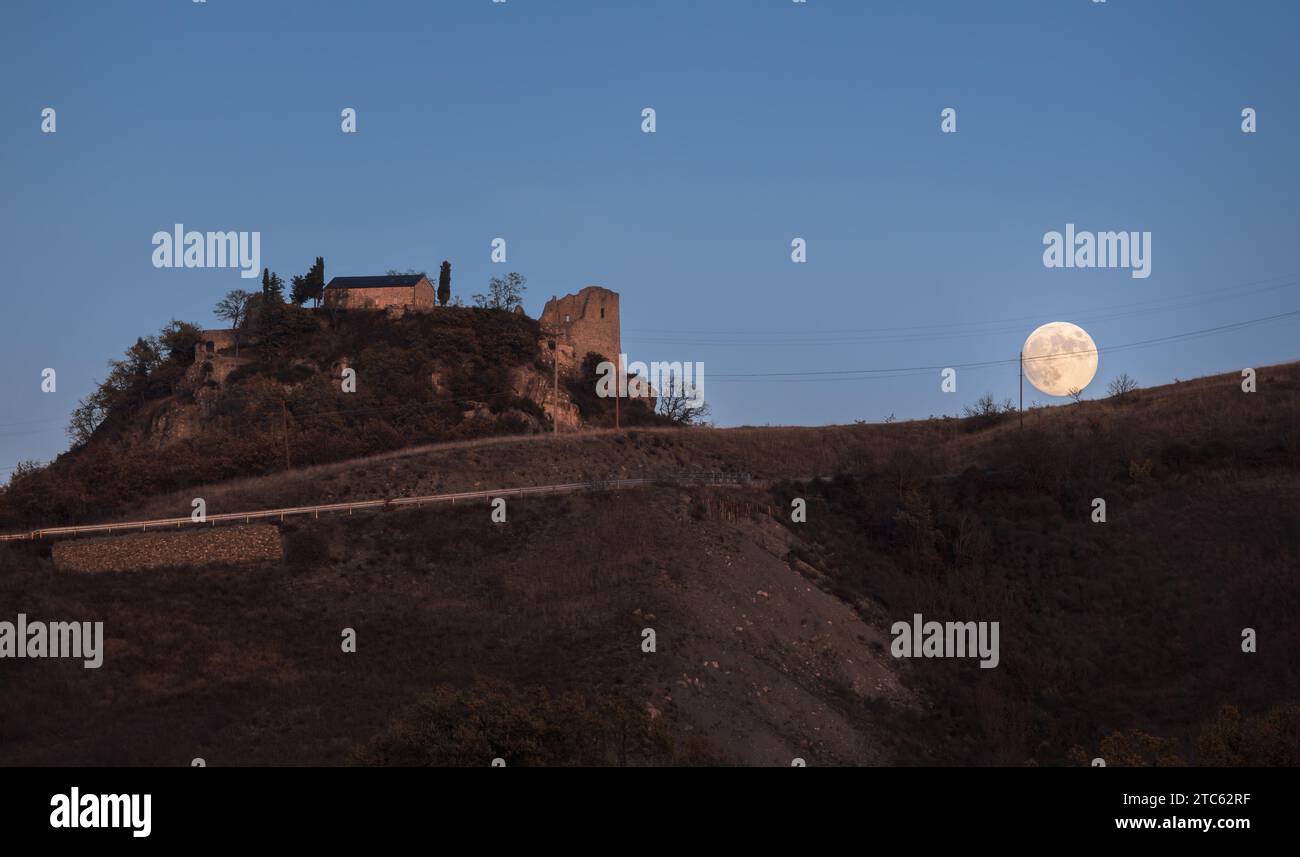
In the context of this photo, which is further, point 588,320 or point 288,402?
point 588,320

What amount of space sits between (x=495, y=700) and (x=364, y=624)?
1502 centimetres

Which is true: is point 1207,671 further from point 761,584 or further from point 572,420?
point 572,420

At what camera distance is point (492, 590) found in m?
41.0

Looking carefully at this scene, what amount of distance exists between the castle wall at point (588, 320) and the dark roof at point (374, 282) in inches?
448

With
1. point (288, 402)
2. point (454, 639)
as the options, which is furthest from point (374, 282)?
point (454, 639)

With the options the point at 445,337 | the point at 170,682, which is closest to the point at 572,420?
the point at 445,337

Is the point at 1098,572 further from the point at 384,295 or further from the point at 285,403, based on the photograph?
the point at 384,295

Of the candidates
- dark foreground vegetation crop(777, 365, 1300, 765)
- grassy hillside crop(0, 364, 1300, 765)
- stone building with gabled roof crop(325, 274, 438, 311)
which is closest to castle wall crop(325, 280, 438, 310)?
stone building with gabled roof crop(325, 274, 438, 311)

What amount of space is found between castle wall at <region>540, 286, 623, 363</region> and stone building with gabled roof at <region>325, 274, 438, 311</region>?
9.81 metres

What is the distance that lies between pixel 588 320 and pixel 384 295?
1660 centimetres

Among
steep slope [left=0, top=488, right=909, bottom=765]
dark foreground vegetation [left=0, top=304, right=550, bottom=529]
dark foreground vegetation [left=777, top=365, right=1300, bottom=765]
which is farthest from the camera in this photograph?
dark foreground vegetation [left=0, top=304, right=550, bottom=529]

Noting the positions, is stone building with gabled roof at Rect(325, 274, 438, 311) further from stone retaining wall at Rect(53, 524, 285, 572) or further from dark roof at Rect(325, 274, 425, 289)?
stone retaining wall at Rect(53, 524, 285, 572)

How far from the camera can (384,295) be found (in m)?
93.0

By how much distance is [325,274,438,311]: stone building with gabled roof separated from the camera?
92.0 metres
